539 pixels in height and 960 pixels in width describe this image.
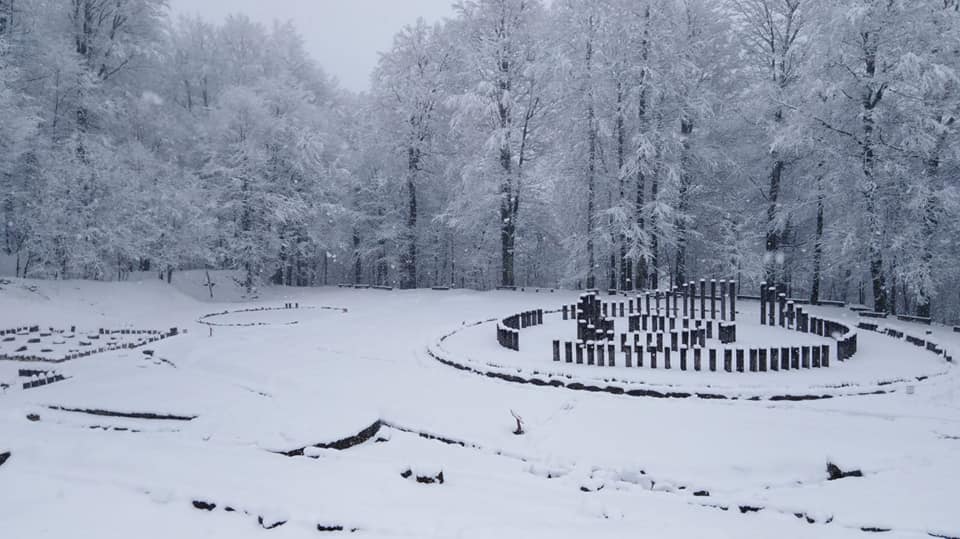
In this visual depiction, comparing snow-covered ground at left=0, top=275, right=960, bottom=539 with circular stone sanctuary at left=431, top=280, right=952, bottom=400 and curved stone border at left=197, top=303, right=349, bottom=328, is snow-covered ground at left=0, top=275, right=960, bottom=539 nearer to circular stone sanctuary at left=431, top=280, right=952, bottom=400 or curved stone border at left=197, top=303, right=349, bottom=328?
circular stone sanctuary at left=431, top=280, right=952, bottom=400

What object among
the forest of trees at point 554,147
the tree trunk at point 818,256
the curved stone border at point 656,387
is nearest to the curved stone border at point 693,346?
the curved stone border at point 656,387

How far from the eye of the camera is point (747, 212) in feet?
90.0

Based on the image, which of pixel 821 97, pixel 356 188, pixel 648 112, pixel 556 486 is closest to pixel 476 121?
pixel 648 112

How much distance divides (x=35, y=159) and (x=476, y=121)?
17357 millimetres

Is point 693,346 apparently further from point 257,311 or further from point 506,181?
point 257,311

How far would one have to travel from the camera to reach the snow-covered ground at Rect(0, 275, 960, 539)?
5719 millimetres

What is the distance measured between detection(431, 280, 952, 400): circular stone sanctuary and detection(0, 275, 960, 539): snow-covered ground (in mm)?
114

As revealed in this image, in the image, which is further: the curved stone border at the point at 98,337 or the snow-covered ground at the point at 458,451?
the curved stone border at the point at 98,337

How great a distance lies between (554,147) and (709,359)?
58.9ft

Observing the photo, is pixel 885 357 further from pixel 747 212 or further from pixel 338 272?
pixel 338 272

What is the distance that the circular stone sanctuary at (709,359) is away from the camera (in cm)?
995

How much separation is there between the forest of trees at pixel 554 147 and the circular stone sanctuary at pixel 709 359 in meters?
5.45

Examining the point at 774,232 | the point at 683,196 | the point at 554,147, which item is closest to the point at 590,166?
the point at 554,147

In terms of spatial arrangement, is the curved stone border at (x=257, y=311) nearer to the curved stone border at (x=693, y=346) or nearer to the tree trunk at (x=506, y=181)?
the tree trunk at (x=506, y=181)
